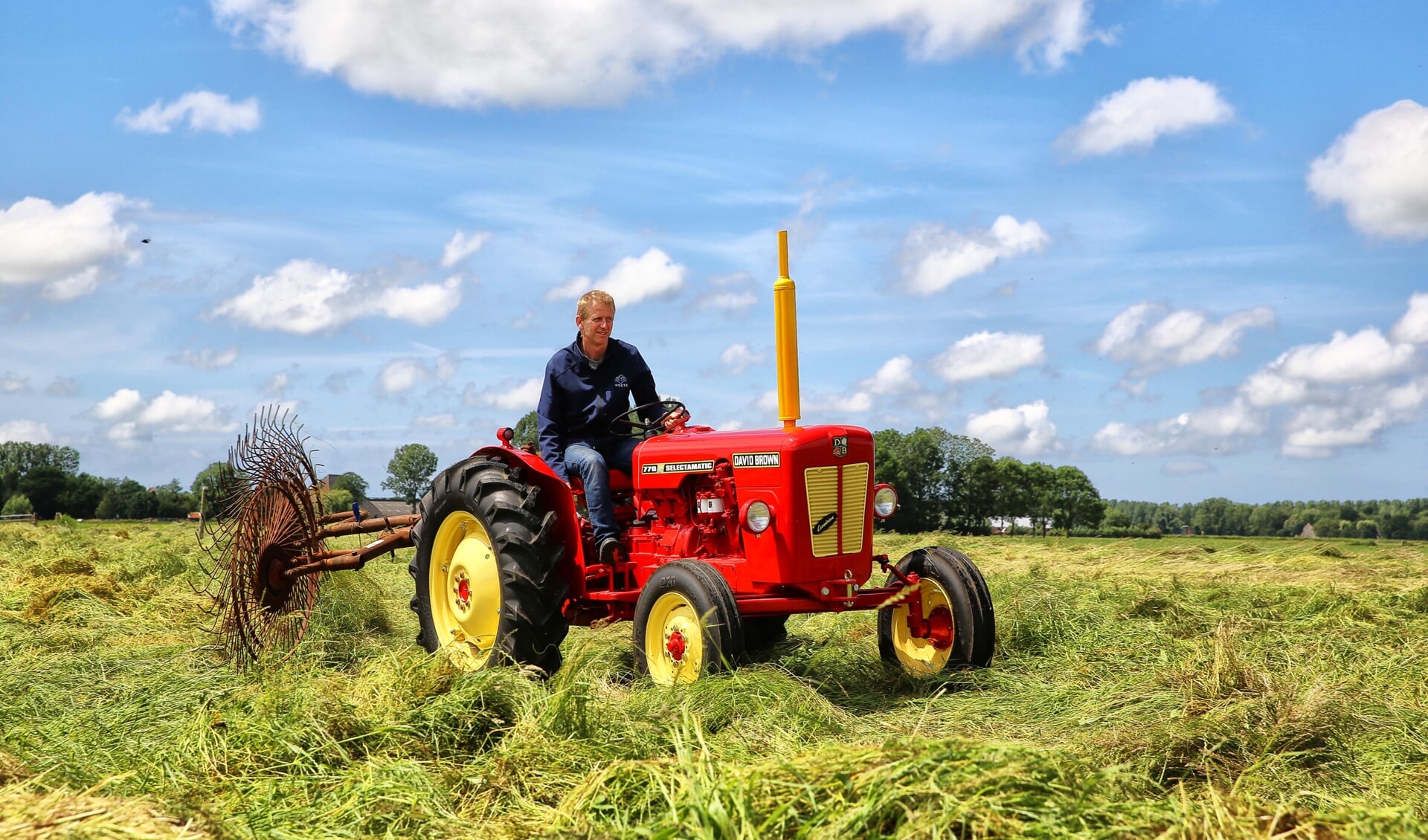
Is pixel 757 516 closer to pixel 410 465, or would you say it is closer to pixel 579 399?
pixel 579 399

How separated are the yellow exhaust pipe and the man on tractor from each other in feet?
3.67

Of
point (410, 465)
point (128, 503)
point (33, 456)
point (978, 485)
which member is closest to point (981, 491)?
point (978, 485)

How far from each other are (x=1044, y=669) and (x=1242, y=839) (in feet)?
12.0

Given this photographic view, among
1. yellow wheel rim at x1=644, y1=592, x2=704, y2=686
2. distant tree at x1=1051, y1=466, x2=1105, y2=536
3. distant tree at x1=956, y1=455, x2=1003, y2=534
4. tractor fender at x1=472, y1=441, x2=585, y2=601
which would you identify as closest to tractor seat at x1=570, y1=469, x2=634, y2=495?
tractor fender at x1=472, y1=441, x2=585, y2=601

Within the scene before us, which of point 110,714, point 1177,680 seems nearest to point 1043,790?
point 1177,680

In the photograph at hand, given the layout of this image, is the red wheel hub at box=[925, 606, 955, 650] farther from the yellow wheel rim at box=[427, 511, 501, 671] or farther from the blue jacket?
the yellow wheel rim at box=[427, 511, 501, 671]

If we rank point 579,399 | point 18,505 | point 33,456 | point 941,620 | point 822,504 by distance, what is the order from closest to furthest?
point 822,504 → point 941,620 → point 579,399 → point 18,505 → point 33,456

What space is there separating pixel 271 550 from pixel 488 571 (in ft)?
6.30

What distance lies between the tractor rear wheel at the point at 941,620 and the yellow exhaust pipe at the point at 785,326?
138cm

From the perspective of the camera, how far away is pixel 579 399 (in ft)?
22.6

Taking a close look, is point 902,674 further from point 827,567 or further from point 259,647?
point 259,647

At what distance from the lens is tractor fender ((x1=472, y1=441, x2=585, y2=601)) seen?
6.59 metres

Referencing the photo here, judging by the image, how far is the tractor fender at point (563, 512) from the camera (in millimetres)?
6594

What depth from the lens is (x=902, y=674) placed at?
6.46m
